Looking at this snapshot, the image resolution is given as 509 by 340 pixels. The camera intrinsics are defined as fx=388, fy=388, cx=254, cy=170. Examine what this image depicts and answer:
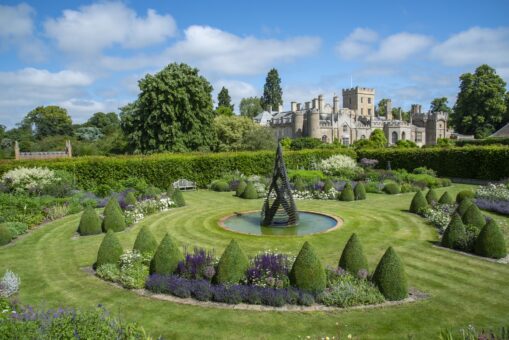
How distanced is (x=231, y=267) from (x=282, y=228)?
6.32 metres

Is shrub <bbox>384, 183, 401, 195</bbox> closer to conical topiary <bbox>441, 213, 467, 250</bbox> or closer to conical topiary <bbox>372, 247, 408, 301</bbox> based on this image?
conical topiary <bbox>441, 213, 467, 250</bbox>

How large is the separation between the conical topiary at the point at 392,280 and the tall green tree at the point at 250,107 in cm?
9250

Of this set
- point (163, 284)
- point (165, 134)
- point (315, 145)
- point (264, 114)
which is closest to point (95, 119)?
point (264, 114)

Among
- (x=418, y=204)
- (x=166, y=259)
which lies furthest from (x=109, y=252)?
(x=418, y=204)

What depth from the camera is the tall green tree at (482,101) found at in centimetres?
6022

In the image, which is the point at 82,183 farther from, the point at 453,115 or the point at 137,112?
the point at 453,115

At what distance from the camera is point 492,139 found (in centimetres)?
4103

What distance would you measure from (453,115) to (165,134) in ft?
172

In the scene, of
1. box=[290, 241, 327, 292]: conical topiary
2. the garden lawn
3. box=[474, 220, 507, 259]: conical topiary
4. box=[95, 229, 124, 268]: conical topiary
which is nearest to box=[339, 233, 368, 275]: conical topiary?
box=[290, 241, 327, 292]: conical topiary

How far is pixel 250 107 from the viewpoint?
336ft

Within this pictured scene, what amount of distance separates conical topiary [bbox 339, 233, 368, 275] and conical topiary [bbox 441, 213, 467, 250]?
4341mm

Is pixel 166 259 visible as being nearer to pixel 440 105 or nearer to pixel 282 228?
pixel 282 228

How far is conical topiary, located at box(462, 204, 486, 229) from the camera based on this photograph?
12281mm

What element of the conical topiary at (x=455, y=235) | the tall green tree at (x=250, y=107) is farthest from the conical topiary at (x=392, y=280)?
the tall green tree at (x=250, y=107)
